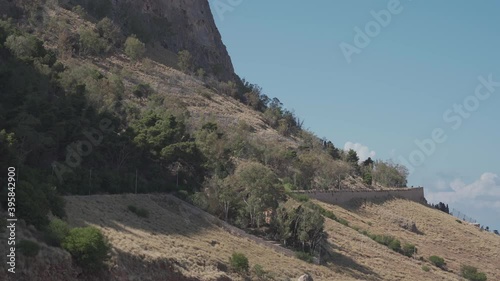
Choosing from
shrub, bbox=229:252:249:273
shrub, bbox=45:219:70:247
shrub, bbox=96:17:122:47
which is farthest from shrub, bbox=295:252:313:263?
shrub, bbox=96:17:122:47

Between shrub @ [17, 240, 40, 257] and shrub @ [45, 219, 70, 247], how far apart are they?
1832 millimetres

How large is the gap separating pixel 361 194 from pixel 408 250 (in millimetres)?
16025

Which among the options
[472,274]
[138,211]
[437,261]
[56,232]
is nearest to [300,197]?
[437,261]

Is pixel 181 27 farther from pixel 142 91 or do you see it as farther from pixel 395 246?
pixel 395 246

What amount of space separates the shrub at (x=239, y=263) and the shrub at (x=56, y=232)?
35.2 feet

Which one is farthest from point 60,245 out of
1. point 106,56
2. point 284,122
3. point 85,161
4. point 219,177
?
point 284,122

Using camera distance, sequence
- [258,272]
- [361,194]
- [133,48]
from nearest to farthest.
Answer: [258,272] → [361,194] → [133,48]

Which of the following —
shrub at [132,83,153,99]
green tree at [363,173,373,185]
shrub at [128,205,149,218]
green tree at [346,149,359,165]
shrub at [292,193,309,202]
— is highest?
green tree at [346,149,359,165]

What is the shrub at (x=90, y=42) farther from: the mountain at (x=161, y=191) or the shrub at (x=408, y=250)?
the shrub at (x=408, y=250)

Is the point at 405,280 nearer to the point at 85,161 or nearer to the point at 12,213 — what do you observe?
the point at 85,161

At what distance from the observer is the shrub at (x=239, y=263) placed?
33.9 metres

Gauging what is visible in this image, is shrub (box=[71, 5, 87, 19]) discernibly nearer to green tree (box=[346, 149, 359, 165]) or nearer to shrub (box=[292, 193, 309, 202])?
green tree (box=[346, 149, 359, 165])

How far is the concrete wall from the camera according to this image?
6438 centimetres

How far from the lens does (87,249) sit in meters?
24.9
